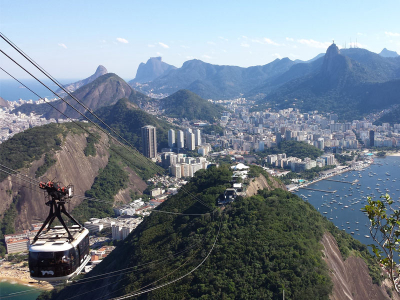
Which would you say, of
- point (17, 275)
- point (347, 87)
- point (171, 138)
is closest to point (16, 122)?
point (171, 138)

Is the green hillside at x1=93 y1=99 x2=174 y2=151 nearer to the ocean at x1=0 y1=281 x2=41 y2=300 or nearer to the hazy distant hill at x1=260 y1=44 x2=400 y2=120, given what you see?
the ocean at x1=0 y1=281 x2=41 y2=300

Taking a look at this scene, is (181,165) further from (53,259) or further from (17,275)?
(53,259)

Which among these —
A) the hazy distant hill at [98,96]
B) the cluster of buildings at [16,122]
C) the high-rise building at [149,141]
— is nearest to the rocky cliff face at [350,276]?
the high-rise building at [149,141]

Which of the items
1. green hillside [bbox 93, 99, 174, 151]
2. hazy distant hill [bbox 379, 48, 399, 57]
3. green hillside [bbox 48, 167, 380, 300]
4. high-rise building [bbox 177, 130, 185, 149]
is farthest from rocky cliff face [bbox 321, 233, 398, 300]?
hazy distant hill [bbox 379, 48, 399, 57]

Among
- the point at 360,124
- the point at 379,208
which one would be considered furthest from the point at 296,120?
the point at 379,208

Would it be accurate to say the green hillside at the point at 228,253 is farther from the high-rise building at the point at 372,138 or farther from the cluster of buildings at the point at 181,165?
the high-rise building at the point at 372,138
